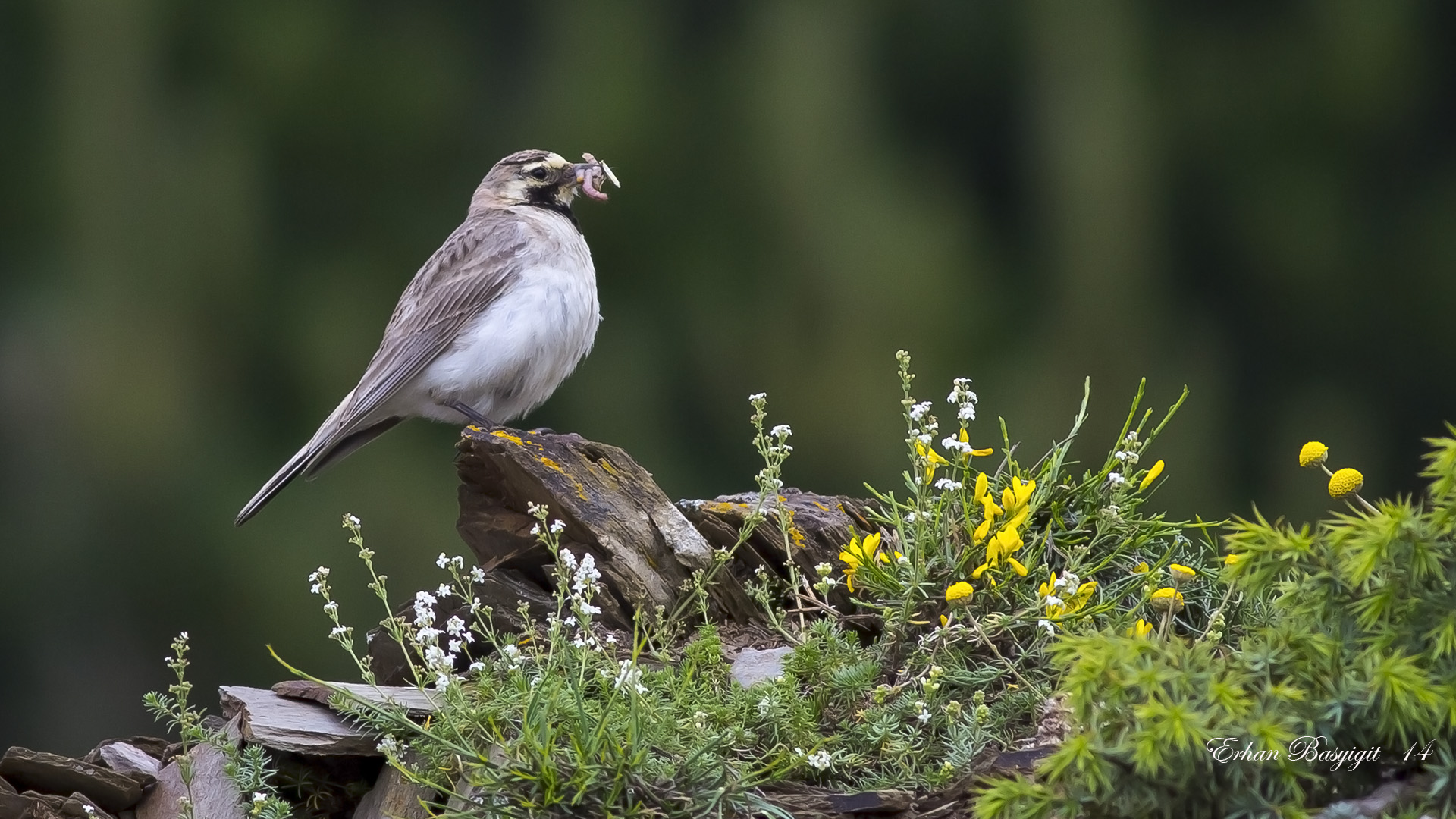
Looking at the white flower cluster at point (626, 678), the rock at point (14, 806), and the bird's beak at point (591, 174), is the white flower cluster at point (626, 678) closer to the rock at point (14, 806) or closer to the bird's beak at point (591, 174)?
the rock at point (14, 806)

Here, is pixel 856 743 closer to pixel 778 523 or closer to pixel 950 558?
pixel 950 558

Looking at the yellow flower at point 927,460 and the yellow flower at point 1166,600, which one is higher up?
the yellow flower at point 927,460

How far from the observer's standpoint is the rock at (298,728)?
3.17m

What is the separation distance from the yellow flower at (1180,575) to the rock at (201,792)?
2.18m

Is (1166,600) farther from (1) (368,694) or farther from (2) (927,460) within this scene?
(1) (368,694)

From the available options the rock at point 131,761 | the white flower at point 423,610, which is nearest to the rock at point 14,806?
the rock at point 131,761

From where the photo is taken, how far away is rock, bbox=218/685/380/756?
10.4 feet

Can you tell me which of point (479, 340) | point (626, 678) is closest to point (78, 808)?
point (626, 678)

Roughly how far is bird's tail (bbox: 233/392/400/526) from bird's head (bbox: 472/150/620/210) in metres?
1.26

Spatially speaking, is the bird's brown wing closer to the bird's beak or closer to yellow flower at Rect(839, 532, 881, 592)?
the bird's beak

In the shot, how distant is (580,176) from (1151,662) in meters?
4.60

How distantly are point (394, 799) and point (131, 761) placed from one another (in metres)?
0.97

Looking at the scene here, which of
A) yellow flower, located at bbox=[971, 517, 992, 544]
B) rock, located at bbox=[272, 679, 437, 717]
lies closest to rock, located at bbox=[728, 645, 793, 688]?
yellow flower, located at bbox=[971, 517, 992, 544]

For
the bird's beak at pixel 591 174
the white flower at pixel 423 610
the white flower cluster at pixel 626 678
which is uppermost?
the bird's beak at pixel 591 174
